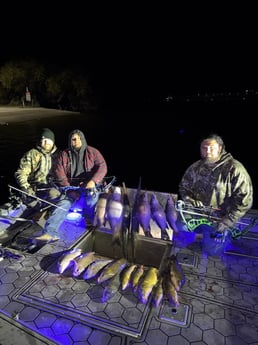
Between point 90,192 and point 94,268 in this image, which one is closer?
point 94,268

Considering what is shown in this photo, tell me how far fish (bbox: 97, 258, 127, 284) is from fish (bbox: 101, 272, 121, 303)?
68 mm

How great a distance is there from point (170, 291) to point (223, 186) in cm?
220

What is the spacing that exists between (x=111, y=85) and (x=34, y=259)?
84119 millimetres

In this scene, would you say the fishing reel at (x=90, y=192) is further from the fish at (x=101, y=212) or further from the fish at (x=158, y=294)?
the fish at (x=158, y=294)

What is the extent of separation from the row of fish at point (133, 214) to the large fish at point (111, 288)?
80 cm

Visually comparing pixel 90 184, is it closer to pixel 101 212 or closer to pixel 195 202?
pixel 101 212

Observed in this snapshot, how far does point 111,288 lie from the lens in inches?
160

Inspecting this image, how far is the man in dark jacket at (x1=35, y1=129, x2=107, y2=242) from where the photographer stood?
5.95 m

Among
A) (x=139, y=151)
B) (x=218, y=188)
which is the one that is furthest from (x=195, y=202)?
(x=139, y=151)

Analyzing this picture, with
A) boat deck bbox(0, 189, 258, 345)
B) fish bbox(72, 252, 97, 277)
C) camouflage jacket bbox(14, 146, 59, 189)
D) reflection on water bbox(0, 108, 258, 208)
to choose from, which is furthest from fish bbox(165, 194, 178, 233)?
reflection on water bbox(0, 108, 258, 208)

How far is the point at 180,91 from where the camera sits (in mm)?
157375

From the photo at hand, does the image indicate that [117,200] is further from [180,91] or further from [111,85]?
[180,91]

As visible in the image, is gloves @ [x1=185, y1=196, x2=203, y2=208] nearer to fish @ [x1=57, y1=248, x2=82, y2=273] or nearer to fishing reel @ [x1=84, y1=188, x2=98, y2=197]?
fishing reel @ [x1=84, y1=188, x2=98, y2=197]

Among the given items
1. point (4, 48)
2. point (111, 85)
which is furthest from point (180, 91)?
point (4, 48)
